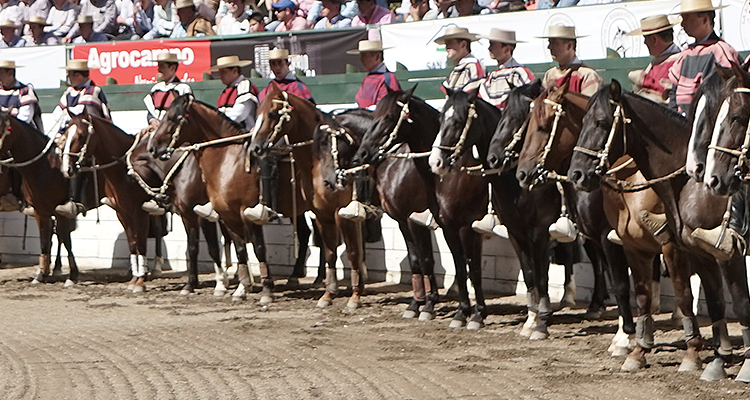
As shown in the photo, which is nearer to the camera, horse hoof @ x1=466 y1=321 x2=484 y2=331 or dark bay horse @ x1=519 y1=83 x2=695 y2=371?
dark bay horse @ x1=519 y1=83 x2=695 y2=371

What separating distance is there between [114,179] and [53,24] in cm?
669

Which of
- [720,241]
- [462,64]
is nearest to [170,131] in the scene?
[462,64]

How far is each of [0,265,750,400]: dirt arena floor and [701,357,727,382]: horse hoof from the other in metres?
0.08

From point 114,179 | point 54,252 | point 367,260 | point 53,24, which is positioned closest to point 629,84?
point 367,260

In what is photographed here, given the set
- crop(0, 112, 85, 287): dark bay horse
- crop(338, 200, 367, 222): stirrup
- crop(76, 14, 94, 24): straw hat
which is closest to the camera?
crop(338, 200, 367, 222): stirrup

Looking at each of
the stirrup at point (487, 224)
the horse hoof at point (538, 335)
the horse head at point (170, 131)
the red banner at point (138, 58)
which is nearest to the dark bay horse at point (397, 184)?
the stirrup at point (487, 224)

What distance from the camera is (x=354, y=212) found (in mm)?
11125

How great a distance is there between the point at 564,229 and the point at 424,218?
1.89 m

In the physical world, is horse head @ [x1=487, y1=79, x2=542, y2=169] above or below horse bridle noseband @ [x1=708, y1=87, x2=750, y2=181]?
above

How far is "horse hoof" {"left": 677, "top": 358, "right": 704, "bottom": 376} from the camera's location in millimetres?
7508

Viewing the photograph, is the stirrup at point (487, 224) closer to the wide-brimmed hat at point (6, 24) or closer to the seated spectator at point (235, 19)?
the seated spectator at point (235, 19)

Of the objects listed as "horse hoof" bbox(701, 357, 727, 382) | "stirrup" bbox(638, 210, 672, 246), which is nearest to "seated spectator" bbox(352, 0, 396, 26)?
"stirrup" bbox(638, 210, 672, 246)

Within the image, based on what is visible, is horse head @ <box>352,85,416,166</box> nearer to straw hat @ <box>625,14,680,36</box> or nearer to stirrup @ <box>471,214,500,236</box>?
stirrup @ <box>471,214,500,236</box>

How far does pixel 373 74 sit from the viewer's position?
11.9 m
